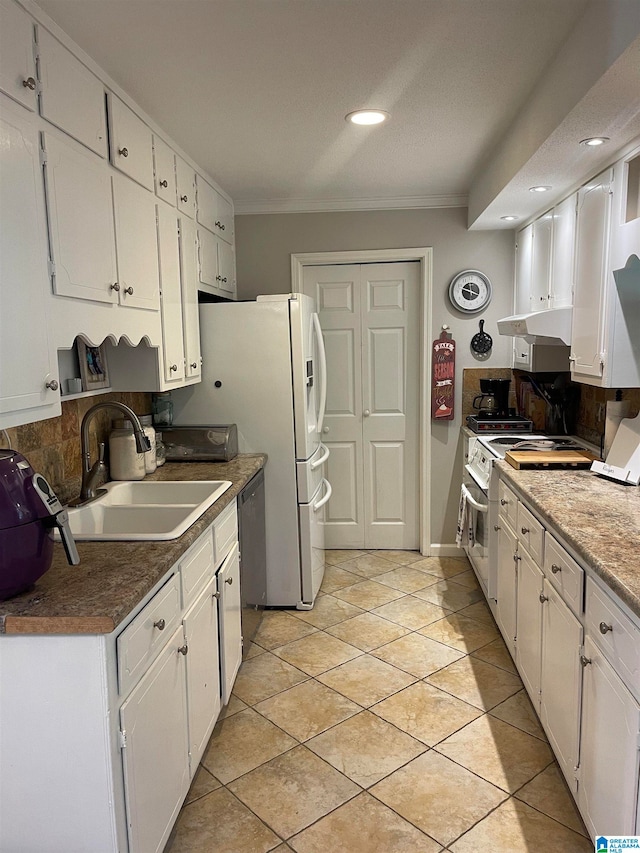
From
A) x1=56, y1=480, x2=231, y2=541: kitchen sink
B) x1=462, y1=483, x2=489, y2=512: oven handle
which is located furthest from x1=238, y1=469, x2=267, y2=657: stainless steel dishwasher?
x1=462, y1=483, x2=489, y2=512: oven handle

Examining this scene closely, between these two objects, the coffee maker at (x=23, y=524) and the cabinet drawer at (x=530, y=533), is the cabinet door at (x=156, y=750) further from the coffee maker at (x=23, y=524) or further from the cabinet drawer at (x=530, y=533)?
the cabinet drawer at (x=530, y=533)

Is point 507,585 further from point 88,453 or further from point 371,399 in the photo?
point 88,453

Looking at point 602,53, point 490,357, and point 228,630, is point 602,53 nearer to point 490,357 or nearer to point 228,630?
point 228,630

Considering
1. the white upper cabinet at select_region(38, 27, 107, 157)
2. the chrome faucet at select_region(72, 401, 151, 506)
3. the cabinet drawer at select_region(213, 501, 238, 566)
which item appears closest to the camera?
the white upper cabinet at select_region(38, 27, 107, 157)

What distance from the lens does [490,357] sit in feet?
14.2

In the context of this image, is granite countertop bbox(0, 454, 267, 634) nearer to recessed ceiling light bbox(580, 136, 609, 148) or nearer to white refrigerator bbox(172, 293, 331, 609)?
white refrigerator bbox(172, 293, 331, 609)

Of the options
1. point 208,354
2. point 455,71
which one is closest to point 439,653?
point 208,354

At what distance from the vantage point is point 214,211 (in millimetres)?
3719

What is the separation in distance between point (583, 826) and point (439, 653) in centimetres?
119

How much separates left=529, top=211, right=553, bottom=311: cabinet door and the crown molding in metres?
0.73

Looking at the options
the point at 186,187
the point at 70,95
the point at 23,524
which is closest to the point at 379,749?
the point at 23,524

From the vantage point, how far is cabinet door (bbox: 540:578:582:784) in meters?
1.99

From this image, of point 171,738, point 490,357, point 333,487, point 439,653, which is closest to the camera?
point 171,738

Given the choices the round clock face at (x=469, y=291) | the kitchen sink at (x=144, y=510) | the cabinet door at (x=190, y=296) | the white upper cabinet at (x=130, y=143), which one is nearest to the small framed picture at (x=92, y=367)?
the kitchen sink at (x=144, y=510)
